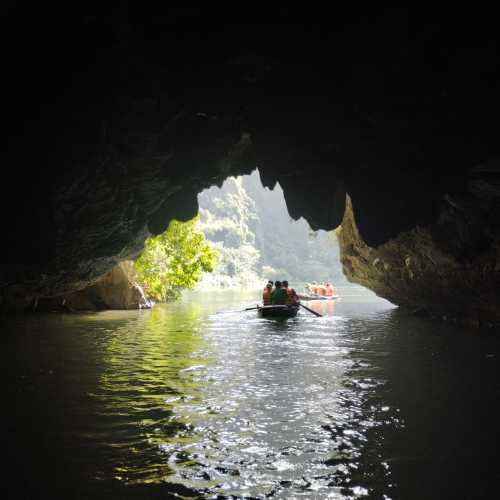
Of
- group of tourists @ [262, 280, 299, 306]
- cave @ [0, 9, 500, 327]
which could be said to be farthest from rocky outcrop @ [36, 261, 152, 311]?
group of tourists @ [262, 280, 299, 306]

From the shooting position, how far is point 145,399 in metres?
8.52

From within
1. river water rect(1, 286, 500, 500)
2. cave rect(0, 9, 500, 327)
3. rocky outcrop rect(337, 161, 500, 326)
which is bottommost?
river water rect(1, 286, 500, 500)

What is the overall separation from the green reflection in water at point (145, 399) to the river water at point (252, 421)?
3 centimetres

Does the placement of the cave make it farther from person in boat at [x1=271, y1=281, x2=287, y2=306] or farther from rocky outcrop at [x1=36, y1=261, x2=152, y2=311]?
rocky outcrop at [x1=36, y1=261, x2=152, y2=311]

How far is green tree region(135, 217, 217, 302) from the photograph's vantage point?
33.3 metres

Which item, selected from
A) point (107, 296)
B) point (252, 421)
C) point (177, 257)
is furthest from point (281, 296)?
point (252, 421)

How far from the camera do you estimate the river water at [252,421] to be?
5074mm

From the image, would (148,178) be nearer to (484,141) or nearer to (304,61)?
(304,61)

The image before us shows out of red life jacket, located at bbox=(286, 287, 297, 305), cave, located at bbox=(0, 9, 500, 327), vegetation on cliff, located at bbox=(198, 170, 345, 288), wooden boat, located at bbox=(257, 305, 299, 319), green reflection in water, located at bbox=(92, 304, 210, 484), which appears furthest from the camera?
vegetation on cliff, located at bbox=(198, 170, 345, 288)

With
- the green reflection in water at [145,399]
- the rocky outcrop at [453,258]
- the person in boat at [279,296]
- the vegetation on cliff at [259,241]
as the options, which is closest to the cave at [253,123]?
the rocky outcrop at [453,258]

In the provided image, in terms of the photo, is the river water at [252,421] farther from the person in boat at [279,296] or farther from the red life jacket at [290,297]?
the red life jacket at [290,297]

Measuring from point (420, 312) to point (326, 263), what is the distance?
5188 inches

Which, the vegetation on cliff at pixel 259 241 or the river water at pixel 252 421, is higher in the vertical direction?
the vegetation on cliff at pixel 259 241

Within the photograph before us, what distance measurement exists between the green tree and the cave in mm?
14630
